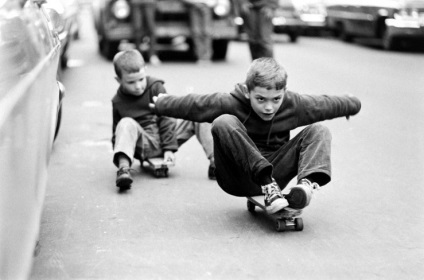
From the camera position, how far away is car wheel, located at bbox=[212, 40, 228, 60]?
54.2ft

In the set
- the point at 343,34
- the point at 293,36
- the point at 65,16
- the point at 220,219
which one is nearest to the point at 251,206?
the point at 220,219

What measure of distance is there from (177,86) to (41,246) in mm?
7536

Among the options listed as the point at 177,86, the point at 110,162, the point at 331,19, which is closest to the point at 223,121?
the point at 110,162

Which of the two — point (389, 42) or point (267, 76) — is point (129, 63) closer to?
point (267, 76)

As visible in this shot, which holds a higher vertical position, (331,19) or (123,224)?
(123,224)

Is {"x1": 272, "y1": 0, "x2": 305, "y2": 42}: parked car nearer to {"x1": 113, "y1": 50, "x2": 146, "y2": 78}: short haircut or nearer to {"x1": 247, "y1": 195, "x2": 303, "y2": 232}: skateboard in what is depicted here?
{"x1": 113, "y1": 50, "x2": 146, "y2": 78}: short haircut

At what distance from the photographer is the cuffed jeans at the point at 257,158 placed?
493 centimetres

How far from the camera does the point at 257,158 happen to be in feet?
16.1

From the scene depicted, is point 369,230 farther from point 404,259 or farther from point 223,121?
point 223,121

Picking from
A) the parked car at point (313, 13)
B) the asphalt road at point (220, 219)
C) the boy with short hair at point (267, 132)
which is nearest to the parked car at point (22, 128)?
the asphalt road at point (220, 219)

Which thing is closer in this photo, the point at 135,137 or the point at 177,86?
the point at 135,137

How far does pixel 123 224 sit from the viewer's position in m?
5.16

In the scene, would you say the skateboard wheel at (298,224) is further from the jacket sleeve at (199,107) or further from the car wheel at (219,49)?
the car wheel at (219,49)

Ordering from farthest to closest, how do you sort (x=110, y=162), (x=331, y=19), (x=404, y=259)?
(x=331, y=19), (x=110, y=162), (x=404, y=259)
